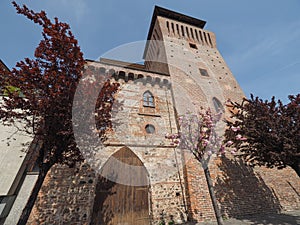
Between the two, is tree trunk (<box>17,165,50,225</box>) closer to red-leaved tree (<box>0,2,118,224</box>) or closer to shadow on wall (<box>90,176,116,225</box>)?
red-leaved tree (<box>0,2,118,224</box>)

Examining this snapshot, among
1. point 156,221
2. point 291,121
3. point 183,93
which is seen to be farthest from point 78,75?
point 291,121

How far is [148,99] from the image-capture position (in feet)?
33.6

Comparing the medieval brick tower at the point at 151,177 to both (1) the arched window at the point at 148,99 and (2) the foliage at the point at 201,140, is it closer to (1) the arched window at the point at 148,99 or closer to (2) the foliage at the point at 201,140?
(1) the arched window at the point at 148,99

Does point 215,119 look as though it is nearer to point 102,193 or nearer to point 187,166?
point 187,166

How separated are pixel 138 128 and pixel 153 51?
40.1 feet

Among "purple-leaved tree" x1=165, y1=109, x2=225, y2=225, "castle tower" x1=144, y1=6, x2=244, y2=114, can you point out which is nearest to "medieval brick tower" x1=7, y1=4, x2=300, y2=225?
"castle tower" x1=144, y1=6, x2=244, y2=114

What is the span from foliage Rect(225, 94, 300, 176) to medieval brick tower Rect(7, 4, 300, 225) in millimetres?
2473

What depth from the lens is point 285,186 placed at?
882 centimetres

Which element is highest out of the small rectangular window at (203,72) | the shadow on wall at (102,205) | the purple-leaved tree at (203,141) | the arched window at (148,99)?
the small rectangular window at (203,72)

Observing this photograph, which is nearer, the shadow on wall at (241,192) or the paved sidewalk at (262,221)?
the paved sidewalk at (262,221)

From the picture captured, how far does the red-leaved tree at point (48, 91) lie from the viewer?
4180 mm

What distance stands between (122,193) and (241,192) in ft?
20.1

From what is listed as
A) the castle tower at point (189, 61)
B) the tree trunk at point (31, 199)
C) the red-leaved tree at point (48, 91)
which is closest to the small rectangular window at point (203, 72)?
the castle tower at point (189, 61)

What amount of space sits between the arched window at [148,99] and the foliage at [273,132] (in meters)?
5.12
